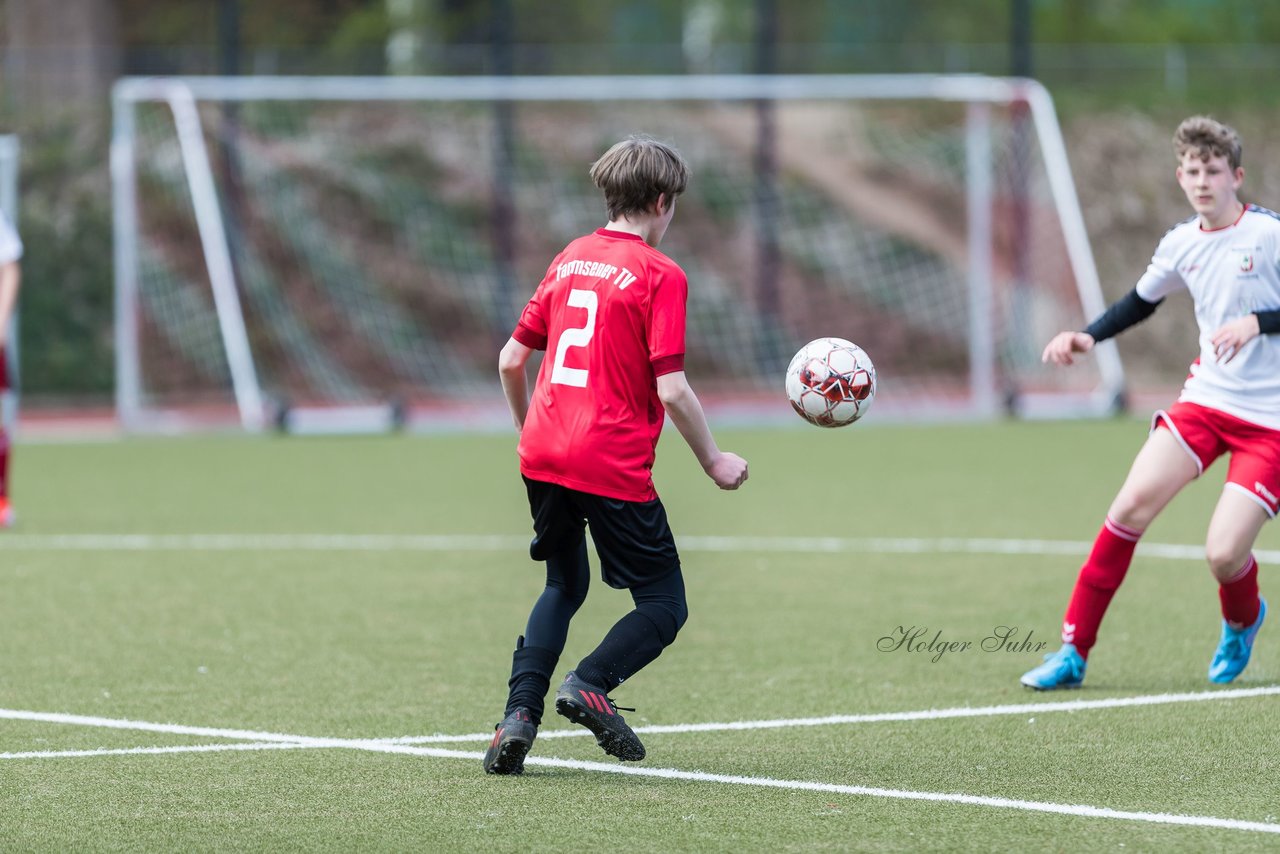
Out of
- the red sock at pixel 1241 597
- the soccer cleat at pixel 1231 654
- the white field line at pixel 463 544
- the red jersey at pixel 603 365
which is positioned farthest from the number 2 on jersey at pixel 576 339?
the white field line at pixel 463 544

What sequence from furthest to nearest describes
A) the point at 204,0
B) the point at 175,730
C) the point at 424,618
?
the point at 204,0 < the point at 424,618 < the point at 175,730

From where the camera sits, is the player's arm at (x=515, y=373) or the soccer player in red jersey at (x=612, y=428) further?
the player's arm at (x=515, y=373)

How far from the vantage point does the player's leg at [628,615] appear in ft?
16.0

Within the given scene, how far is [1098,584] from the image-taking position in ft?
20.3

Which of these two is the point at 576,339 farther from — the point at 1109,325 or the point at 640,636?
the point at 1109,325

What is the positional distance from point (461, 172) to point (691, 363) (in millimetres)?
4554

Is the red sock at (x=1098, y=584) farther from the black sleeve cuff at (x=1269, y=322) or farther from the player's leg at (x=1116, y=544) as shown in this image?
the black sleeve cuff at (x=1269, y=322)

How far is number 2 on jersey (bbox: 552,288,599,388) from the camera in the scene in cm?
487

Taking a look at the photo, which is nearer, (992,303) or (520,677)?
(520,677)

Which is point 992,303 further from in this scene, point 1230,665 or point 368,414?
point 1230,665

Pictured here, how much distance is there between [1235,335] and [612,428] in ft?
7.08

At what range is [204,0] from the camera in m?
31.4

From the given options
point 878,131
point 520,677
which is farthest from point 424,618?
point 878,131

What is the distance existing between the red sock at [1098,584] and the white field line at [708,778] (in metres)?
1.65
